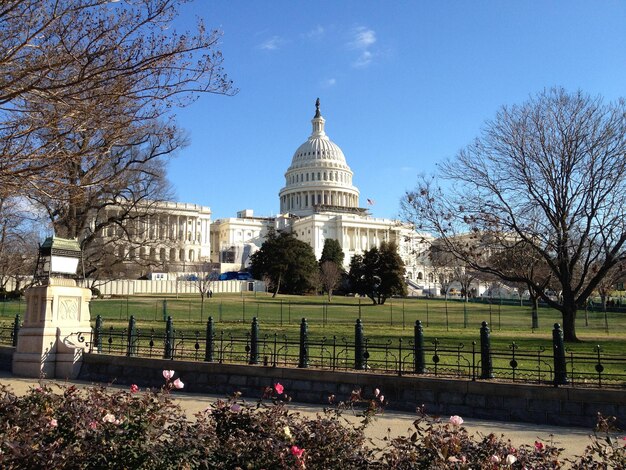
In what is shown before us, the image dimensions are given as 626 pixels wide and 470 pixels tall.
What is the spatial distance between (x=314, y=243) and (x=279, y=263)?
5455 cm

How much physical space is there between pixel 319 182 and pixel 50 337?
4785 inches

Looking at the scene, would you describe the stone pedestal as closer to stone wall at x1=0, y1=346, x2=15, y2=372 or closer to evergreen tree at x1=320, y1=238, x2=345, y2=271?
stone wall at x1=0, y1=346, x2=15, y2=372

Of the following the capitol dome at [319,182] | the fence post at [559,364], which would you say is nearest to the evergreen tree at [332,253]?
the capitol dome at [319,182]

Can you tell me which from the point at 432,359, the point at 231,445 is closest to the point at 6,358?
the point at 432,359

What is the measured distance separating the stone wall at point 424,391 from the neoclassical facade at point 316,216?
317ft

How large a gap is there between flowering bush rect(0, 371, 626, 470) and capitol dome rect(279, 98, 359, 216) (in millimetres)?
126481

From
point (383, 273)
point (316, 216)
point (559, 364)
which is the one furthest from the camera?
point (316, 216)

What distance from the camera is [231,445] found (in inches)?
217

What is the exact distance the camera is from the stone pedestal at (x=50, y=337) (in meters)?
15.9

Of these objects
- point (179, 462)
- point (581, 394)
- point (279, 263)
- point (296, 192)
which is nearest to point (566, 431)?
point (581, 394)

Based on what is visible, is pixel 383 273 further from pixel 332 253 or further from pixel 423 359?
pixel 423 359

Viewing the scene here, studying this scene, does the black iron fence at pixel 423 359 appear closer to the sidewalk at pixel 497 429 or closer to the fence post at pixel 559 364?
the fence post at pixel 559 364

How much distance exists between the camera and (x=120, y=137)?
395 inches

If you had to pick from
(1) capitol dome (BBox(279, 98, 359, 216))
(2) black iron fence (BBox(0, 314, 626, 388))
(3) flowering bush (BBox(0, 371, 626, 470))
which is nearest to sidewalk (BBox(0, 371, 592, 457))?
(2) black iron fence (BBox(0, 314, 626, 388))
